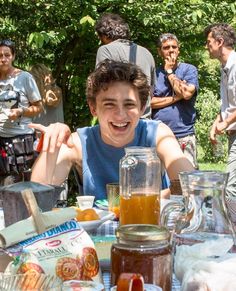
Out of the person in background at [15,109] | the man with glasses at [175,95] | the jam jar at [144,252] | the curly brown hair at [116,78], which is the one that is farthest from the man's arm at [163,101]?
the jam jar at [144,252]

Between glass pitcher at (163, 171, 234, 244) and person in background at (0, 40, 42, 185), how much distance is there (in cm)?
403

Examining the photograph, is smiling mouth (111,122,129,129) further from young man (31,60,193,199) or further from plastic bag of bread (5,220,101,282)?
plastic bag of bread (5,220,101,282)

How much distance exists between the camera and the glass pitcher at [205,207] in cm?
134

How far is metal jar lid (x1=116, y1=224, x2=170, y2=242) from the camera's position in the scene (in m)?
1.13

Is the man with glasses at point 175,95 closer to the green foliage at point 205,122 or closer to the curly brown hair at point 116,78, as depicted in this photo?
the curly brown hair at point 116,78

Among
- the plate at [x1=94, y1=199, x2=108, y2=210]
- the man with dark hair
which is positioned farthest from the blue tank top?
the man with dark hair

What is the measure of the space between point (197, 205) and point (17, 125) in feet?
13.8

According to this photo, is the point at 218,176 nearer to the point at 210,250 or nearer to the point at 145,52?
the point at 210,250

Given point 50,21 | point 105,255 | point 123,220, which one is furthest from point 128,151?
point 50,21

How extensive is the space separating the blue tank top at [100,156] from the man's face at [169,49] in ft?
9.17

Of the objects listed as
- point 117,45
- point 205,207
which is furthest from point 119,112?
point 117,45

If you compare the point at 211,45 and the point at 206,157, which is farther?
the point at 206,157

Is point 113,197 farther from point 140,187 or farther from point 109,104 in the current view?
point 109,104

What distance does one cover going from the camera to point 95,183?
266 centimetres
